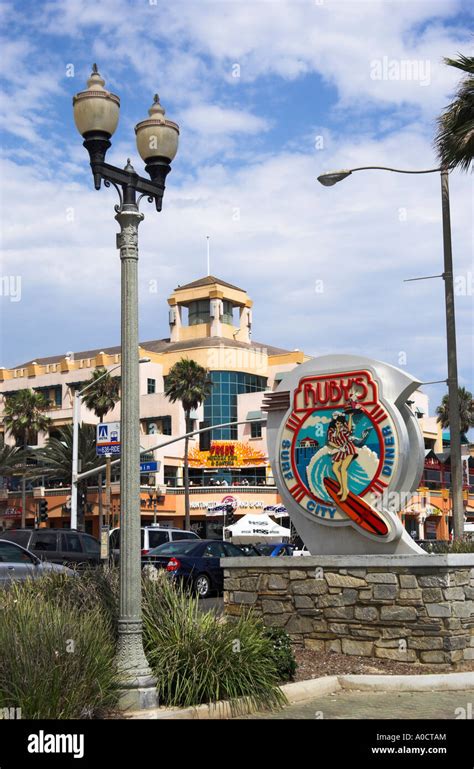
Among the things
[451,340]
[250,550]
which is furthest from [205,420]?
[451,340]

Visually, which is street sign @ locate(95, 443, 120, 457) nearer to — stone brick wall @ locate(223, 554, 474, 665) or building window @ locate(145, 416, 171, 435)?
stone brick wall @ locate(223, 554, 474, 665)

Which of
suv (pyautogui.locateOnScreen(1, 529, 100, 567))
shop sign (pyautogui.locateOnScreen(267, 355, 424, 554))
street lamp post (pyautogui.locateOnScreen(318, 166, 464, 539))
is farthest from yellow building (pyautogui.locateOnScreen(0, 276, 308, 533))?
shop sign (pyautogui.locateOnScreen(267, 355, 424, 554))

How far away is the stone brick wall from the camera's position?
10852 mm

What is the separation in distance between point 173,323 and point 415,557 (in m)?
69.0

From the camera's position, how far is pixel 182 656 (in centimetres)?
888

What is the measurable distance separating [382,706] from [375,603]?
2.13 metres

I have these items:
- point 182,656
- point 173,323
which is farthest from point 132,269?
point 173,323

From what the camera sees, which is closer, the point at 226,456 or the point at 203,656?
the point at 203,656

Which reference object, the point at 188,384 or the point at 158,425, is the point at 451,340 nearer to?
the point at 188,384

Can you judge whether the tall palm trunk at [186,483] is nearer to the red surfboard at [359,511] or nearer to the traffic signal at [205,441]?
the traffic signal at [205,441]

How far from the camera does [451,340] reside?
1833cm

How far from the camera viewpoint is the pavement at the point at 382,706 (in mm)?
8695

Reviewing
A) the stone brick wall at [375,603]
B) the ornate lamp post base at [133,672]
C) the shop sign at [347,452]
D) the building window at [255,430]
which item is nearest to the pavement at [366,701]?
the ornate lamp post base at [133,672]
